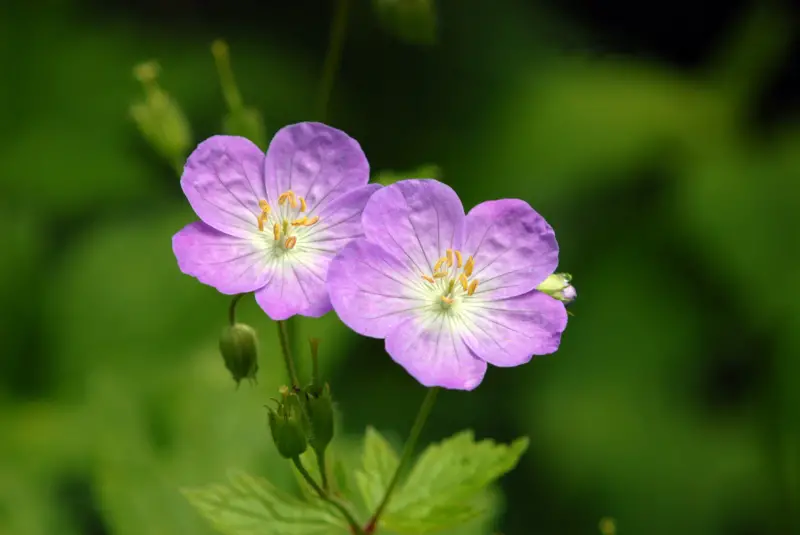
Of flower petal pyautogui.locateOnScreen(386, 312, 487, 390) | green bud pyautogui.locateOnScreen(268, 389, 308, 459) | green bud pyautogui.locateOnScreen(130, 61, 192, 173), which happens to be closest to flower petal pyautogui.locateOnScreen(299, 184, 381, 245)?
flower petal pyautogui.locateOnScreen(386, 312, 487, 390)

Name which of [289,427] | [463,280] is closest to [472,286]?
[463,280]

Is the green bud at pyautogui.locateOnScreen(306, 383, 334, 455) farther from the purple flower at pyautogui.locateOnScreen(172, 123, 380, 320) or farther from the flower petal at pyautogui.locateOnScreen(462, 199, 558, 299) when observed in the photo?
the flower petal at pyautogui.locateOnScreen(462, 199, 558, 299)

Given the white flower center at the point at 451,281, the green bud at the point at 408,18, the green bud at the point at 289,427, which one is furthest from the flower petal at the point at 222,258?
the green bud at the point at 408,18

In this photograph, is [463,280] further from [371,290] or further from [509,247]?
[371,290]

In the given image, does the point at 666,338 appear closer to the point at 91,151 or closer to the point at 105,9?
the point at 91,151

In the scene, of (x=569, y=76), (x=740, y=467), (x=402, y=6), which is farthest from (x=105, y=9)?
(x=740, y=467)

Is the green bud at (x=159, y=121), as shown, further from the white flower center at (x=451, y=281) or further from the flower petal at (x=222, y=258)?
the white flower center at (x=451, y=281)
